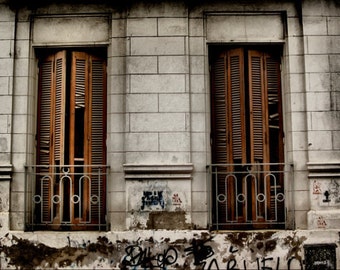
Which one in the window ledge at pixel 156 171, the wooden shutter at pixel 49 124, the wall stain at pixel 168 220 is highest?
the wooden shutter at pixel 49 124

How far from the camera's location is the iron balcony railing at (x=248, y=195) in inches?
364

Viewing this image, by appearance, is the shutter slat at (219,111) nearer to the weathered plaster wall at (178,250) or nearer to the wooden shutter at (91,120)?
the weathered plaster wall at (178,250)

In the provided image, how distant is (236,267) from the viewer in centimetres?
880

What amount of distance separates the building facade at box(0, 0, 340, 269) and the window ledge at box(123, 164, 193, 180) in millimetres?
24

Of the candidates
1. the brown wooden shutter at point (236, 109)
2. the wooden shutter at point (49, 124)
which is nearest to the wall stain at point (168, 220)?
the brown wooden shutter at point (236, 109)

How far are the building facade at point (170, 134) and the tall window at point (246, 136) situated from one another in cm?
2

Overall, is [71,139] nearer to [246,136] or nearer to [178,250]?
[178,250]

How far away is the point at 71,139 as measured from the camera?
9422 millimetres

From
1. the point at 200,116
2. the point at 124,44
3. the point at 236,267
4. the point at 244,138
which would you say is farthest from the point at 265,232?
the point at 124,44

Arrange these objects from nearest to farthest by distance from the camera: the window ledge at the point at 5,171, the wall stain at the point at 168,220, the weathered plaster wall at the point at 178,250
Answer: the weathered plaster wall at the point at 178,250 < the wall stain at the point at 168,220 < the window ledge at the point at 5,171

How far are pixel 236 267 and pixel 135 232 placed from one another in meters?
1.78

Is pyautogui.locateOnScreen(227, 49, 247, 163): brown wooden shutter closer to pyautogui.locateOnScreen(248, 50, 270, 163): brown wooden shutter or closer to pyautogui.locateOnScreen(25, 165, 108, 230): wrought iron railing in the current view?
pyautogui.locateOnScreen(248, 50, 270, 163): brown wooden shutter

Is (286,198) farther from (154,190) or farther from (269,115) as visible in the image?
(154,190)

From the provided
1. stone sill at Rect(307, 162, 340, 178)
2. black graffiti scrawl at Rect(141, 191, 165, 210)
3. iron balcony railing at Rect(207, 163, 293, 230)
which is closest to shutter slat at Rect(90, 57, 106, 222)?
black graffiti scrawl at Rect(141, 191, 165, 210)
